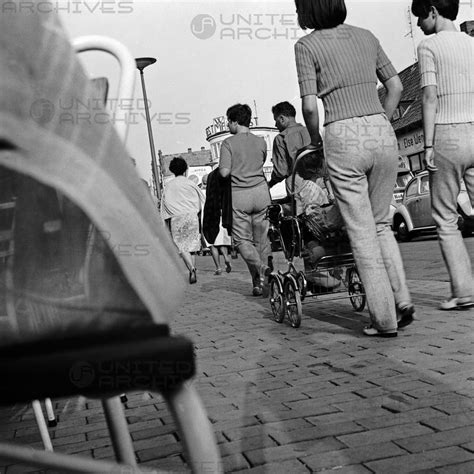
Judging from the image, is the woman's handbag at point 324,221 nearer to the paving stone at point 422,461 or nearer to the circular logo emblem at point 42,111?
the paving stone at point 422,461

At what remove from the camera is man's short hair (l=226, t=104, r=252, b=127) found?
881 cm

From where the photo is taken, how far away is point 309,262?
19.6 feet

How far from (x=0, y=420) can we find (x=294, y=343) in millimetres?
2080

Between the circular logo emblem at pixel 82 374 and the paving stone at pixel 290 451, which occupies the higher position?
the circular logo emblem at pixel 82 374

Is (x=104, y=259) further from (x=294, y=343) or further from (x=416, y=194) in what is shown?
(x=416, y=194)

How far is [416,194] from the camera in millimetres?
20453

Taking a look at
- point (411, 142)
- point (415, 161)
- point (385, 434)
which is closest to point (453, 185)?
point (385, 434)

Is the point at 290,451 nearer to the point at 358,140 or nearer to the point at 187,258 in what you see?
the point at 358,140

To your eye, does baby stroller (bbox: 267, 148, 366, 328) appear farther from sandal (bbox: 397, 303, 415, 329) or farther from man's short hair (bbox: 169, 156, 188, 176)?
man's short hair (bbox: 169, 156, 188, 176)

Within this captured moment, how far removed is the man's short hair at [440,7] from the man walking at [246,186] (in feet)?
10.5

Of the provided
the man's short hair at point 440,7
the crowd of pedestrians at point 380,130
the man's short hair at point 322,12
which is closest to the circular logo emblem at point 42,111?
the crowd of pedestrians at point 380,130

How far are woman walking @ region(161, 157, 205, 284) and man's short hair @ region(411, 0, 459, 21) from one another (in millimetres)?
6537

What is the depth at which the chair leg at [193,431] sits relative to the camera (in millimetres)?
1044

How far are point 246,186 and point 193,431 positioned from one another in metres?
7.62
